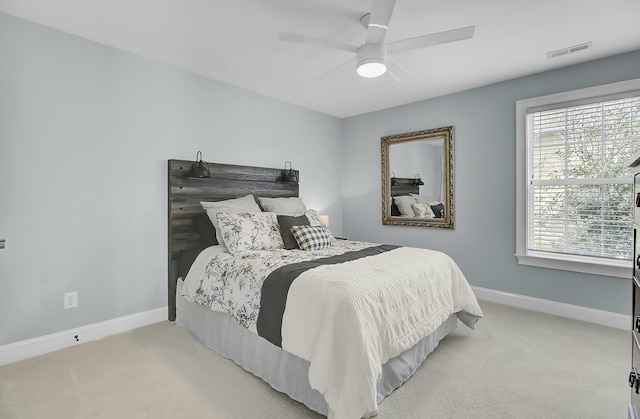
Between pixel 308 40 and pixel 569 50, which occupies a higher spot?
pixel 569 50

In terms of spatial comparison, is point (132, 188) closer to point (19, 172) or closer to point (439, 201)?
point (19, 172)

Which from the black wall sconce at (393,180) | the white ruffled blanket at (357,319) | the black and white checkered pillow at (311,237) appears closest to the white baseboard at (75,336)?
the black and white checkered pillow at (311,237)

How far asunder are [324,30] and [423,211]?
2624mm

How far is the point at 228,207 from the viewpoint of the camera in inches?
125

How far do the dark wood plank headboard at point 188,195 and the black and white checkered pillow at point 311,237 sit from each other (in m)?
0.95

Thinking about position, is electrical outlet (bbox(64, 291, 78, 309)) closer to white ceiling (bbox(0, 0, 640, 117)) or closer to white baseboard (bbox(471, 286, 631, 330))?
white ceiling (bbox(0, 0, 640, 117))

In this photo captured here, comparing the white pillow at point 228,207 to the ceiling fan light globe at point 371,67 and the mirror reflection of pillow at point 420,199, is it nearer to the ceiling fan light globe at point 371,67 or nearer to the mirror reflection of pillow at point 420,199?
the ceiling fan light globe at point 371,67

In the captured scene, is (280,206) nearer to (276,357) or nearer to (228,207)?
(228,207)

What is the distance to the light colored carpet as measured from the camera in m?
1.76

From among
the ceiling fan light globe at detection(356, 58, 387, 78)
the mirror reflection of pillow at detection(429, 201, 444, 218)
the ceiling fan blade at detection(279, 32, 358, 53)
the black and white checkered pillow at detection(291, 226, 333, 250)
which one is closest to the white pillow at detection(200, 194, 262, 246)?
the black and white checkered pillow at detection(291, 226, 333, 250)

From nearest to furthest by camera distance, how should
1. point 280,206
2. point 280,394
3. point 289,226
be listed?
1. point 280,394
2. point 289,226
3. point 280,206

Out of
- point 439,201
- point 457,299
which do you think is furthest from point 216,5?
point 439,201

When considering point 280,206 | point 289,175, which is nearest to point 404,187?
point 289,175

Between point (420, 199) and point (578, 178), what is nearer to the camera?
point (578, 178)
